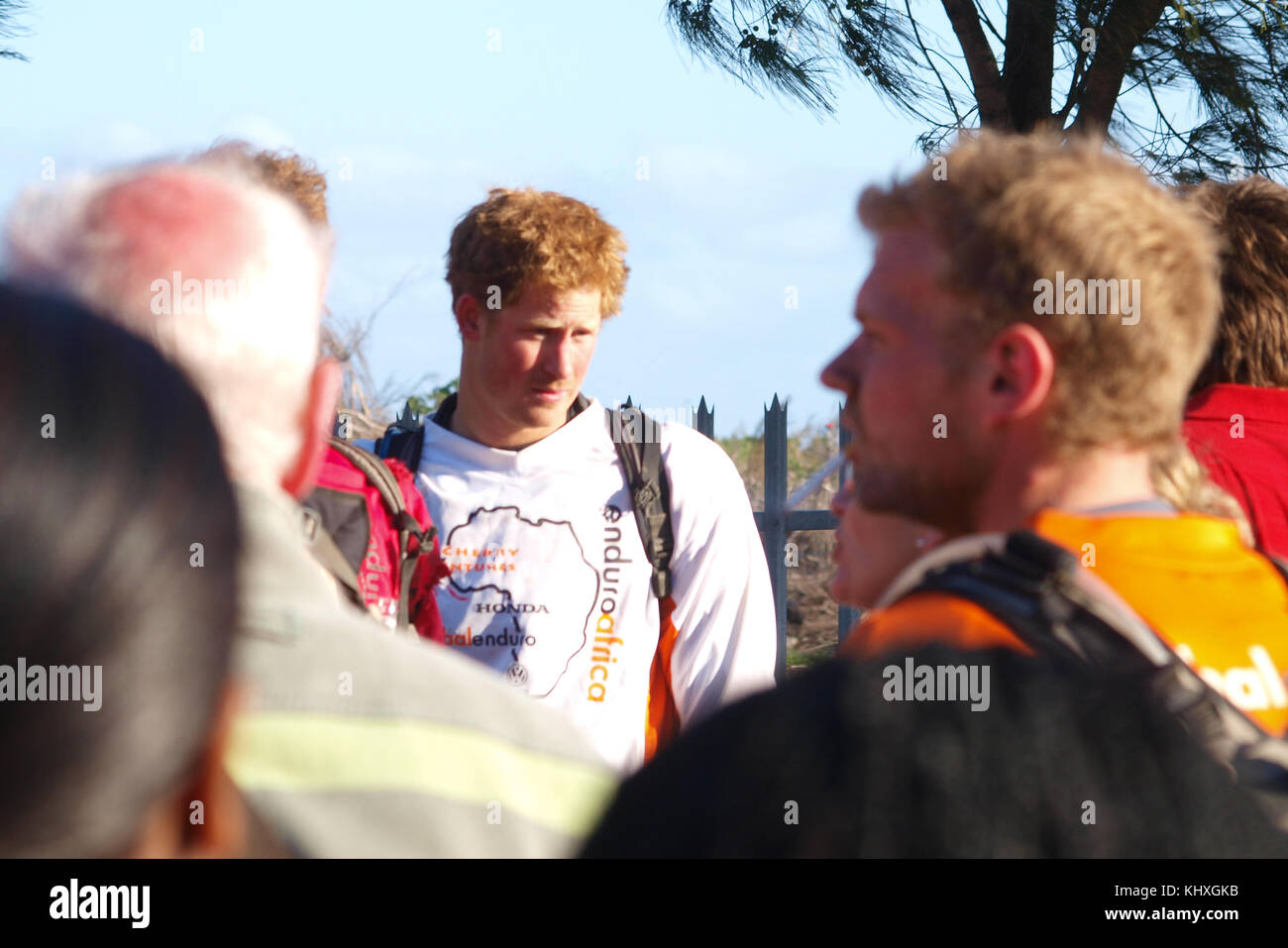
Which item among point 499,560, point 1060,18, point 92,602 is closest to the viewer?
point 92,602

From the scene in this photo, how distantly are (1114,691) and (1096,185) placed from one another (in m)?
0.81

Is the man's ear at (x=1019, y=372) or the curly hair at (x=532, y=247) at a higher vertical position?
the curly hair at (x=532, y=247)

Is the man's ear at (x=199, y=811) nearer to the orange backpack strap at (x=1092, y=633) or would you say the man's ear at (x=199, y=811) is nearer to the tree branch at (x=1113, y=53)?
the orange backpack strap at (x=1092, y=633)

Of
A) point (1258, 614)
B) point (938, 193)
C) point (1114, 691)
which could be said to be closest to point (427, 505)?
point (938, 193)

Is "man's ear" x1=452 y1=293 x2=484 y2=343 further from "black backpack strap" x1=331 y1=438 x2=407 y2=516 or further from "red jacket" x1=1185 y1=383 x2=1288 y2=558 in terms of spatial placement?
"red jacket" x1=1185 y1=383 x2=1288 y2=558

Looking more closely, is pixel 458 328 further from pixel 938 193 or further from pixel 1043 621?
pixel 1043 621

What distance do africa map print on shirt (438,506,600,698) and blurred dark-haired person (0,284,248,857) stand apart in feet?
7.46

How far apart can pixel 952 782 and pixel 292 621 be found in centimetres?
60

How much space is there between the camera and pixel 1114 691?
99 cm

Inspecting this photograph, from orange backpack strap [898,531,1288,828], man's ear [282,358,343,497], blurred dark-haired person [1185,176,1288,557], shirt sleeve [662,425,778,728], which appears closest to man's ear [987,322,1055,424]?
orange backpack strap [898,531,1288,828]

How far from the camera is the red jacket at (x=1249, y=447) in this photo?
7.39ft

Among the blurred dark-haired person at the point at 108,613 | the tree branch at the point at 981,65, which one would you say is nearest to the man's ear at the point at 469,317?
the blurred dark-haired person at the point at 108,613

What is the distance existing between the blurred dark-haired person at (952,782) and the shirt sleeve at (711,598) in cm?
212

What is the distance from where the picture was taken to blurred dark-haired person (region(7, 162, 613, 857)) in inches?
45.7
